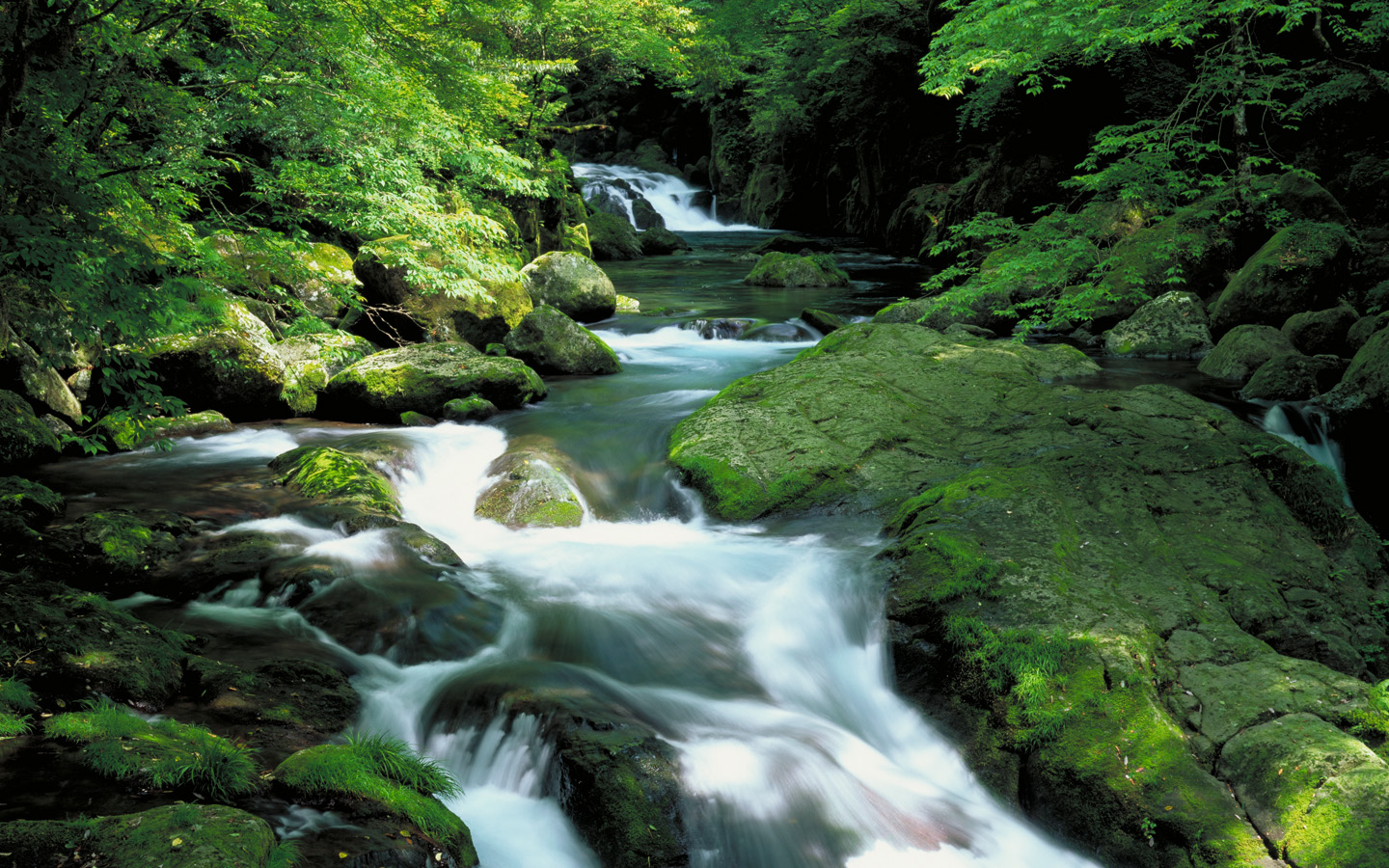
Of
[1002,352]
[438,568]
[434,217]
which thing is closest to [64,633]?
[438,568]

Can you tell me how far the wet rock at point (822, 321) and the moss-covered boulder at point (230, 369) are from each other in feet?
28.7

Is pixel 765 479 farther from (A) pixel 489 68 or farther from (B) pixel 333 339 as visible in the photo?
(A) pixel 489 68

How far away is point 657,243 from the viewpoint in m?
27.8

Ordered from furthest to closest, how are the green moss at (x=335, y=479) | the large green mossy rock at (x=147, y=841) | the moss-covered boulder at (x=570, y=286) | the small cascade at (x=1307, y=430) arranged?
the moss-covered boulder at (x=570, y=286)
the small cascade at (x=1307, y=430)
the green moss at (x=335, y=479)
the large green mossy rock at (x=147, y=841)

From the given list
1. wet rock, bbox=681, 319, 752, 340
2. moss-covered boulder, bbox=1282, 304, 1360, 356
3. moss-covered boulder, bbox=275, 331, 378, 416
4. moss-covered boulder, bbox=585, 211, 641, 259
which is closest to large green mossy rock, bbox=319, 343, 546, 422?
moss-covered boulder, bbox=275, 331, 378, 416

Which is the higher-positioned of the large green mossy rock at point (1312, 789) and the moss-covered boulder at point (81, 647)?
the moss-covered boulder at point (81, 647)

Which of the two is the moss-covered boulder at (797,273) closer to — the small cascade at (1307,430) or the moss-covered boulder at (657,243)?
the moss-covered boulder at (657,243)

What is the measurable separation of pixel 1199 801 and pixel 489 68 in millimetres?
16493

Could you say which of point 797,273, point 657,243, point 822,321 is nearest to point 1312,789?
point 822,321

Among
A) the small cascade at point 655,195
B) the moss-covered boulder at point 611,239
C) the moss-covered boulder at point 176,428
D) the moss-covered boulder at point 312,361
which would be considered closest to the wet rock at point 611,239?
the moss-covered boulder at point 611,239

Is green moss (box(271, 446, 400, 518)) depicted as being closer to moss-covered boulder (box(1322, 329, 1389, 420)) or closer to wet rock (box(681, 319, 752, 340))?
wet rock (box(681, 319, 752, 340))

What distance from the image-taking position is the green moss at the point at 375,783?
9.40ft

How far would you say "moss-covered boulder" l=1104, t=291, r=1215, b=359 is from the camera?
10812 millimetres

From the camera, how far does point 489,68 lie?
15.5 metres
